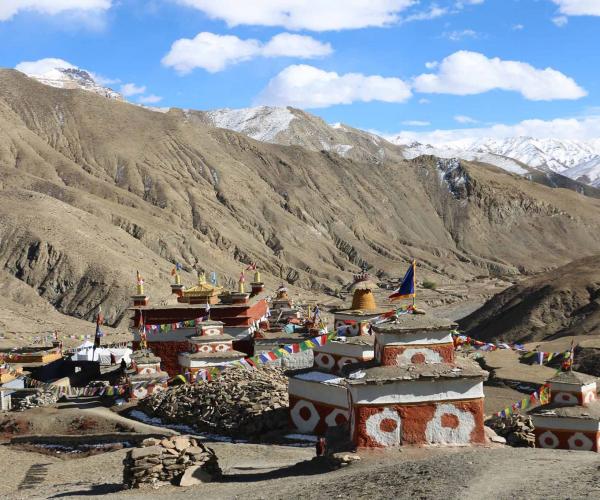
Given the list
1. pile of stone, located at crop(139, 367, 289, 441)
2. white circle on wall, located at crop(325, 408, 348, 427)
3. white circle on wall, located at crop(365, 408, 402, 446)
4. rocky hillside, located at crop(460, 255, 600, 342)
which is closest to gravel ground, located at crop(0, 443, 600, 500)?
white circle on wall, located at crop(365, 408, 402, 446)

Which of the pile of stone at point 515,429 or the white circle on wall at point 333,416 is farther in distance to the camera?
the pile of stone at point 515,429

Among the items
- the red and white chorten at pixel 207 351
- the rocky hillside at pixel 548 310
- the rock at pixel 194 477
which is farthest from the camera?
the rocky hillside at pixel 548 310

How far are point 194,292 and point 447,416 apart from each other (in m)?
22.4

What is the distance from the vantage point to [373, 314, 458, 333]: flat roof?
1518cm

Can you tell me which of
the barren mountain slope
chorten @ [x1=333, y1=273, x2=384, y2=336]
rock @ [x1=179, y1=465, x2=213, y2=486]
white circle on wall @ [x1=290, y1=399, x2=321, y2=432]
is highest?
the barren mountain slope

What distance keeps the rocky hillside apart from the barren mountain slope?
2977cm

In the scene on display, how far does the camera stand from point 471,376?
47.1 ft

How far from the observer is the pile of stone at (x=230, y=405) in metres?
21.3

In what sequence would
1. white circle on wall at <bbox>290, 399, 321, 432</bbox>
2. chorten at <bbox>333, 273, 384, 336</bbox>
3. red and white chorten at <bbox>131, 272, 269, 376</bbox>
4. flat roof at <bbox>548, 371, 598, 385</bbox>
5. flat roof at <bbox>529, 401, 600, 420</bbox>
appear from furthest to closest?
1. red and white chorten at <bbox>131, 272, 269, 376</bbox>
2. chorten at <bbox>333, 273, 384, 336</bbox>
3. white circle on wall at <bbox>290, 399, 321, 432</bbox>
4. flat roof at <bbox>548, 371, 598, 385</bbox>
5. flat roof at <bbox>529, 401, 600, 420</bbox>

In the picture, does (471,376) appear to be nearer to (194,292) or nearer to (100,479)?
(100,479)

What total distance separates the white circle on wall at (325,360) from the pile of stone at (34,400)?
35.9 ft

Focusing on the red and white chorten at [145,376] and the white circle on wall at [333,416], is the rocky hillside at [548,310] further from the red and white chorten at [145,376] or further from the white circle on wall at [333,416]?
the white circle on wall at [333,416]

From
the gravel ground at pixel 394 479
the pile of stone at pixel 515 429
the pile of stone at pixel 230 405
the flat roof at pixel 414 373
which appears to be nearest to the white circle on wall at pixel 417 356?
the flat roof at pixel 414 373

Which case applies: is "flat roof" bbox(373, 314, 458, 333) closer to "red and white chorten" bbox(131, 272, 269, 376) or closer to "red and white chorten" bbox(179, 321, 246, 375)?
"red and white chorten" bbox(179, 321, 246, 375)
